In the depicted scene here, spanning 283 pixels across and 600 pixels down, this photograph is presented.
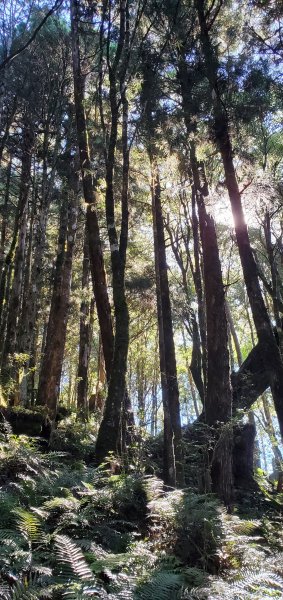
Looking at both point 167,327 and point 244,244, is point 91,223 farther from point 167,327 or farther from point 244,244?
point 167,327

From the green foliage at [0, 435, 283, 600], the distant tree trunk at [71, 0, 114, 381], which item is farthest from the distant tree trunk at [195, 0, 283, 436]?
the green foliage at [0, 435, 283, 600]

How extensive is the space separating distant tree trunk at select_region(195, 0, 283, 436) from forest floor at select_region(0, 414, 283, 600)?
2832 mm

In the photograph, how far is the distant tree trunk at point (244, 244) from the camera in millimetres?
7984

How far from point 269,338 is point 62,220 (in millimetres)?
8265

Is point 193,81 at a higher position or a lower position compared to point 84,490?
higher

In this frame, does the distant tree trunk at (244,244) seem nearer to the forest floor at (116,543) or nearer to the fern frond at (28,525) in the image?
the forest floor at (116,543)

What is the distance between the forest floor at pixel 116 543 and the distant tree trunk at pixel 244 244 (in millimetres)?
2832

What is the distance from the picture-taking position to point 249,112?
912 centimetres

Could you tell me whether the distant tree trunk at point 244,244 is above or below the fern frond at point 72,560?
above

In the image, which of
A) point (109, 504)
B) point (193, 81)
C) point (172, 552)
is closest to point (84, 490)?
point (109, 504)

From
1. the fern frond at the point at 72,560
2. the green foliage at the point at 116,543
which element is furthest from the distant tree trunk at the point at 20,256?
the fern frond at the point at 72,560

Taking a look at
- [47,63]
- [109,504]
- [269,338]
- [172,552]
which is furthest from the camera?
[47,63]

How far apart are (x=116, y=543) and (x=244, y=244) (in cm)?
615

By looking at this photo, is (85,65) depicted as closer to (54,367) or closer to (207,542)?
(54,367)
